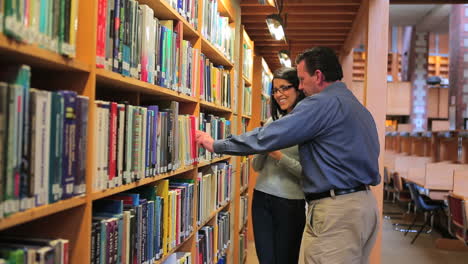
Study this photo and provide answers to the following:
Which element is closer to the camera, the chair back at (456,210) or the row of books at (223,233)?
the row of books at (223,233)

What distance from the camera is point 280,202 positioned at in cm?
280

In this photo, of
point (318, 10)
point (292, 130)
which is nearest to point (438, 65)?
point (318, 10)

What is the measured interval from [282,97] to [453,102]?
794 centimetres

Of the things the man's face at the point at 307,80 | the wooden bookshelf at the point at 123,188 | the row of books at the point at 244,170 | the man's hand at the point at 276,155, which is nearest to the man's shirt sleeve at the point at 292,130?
the man's face at the point at 307,80

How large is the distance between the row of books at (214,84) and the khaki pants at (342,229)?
1106 mm

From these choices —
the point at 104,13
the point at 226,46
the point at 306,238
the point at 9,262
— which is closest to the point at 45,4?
the point at 104,13

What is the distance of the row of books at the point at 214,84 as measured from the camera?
2.84m

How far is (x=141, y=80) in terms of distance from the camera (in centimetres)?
181

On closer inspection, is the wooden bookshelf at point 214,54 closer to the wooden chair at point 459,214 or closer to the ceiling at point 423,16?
the wooden chair at point 459,214

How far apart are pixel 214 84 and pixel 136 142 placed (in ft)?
4.84

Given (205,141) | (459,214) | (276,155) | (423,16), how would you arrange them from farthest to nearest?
(423,16), (459,214), (276,155), (205,141)

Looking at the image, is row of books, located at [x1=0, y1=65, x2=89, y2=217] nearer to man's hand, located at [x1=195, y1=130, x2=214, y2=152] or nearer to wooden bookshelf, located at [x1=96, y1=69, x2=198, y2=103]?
wooden bookshelf, located at [x1=96, y1=69, x2=198, y2=103]

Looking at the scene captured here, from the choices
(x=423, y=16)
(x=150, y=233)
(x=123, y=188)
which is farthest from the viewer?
(x=423, y=16)

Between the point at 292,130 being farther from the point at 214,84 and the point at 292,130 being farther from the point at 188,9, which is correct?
the point at 214,84
